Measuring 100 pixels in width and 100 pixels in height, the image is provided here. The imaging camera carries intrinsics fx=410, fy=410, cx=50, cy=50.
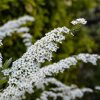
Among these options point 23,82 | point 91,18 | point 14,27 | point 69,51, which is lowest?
point 23,82

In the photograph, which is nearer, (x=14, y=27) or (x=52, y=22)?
(x=14, y=27)

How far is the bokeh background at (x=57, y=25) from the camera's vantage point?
4.30 meters

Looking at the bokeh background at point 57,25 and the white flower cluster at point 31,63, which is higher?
the bokeh background at point 57,25

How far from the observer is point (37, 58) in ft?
7.23

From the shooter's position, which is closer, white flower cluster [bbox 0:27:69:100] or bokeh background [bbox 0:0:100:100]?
white flower cluster [bbox 0:27:69:100]

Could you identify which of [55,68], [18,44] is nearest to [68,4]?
[18,44]

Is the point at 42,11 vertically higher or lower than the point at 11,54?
higher

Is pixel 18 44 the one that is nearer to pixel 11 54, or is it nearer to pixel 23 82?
pixel 11 54

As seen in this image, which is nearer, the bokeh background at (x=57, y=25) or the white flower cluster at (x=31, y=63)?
the white flower cluster at (x=31, y=63)

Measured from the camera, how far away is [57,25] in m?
4.36

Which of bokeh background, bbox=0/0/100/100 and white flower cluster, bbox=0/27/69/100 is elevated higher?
bokeh background, bbox=0/0/100/100

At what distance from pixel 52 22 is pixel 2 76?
255cm

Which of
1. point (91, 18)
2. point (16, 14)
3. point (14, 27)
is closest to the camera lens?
point (14, 27)

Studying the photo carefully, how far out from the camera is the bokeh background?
4.30 meters
